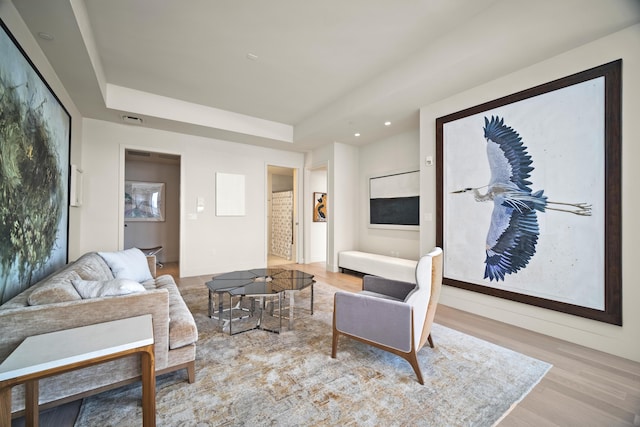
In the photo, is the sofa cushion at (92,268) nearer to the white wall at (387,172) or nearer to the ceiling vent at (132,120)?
the ceiling vent at (132,120)

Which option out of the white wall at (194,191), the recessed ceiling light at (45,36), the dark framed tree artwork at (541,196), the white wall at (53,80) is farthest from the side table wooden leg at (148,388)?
the white wall at (194,191)

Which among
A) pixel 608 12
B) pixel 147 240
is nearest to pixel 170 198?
pixel 147 240

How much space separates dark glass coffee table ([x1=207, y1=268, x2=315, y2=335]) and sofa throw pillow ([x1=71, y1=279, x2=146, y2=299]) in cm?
94

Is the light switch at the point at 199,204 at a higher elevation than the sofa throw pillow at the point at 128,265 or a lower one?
higher

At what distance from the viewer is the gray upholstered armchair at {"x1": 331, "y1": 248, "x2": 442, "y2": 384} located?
6.36ft

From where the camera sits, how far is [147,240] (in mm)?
6641

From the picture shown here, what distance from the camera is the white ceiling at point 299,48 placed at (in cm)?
235

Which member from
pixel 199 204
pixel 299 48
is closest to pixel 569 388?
pixel 299 48

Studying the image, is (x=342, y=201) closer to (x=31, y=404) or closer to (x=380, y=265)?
(x=380, y=265)

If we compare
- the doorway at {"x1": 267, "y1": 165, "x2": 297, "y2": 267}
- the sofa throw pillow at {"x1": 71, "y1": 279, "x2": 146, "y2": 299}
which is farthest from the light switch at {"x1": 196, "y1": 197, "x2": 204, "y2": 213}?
the sofa throw pillow at {"x1": 71, "y1": 279, "x2": 146, "y2": 299}

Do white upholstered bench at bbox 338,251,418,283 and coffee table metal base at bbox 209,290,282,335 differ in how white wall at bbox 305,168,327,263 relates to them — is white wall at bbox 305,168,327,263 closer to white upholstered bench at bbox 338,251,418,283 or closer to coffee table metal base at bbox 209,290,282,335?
white upholstered bench at bbox 338,251,418,283

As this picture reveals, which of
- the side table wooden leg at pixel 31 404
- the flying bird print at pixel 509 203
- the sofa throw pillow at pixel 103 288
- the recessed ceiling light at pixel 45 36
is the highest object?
the recessed ceiling light at pixel 45 36

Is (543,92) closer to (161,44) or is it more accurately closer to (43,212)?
(161,44)

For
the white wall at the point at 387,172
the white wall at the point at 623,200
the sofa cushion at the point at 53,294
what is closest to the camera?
the sofa cushion at the point at 53,294
